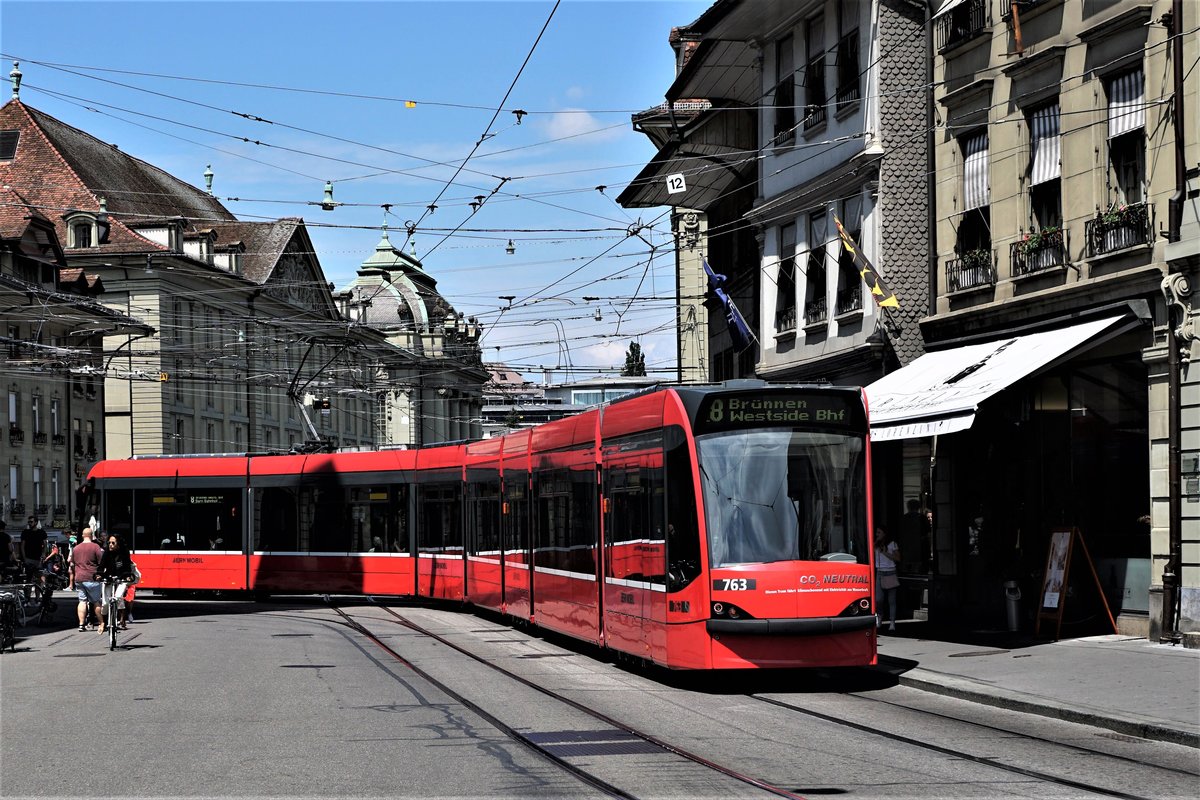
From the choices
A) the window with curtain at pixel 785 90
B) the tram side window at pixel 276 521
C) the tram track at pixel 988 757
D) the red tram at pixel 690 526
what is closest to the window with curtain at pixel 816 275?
the window with curtain at pixel 785 90

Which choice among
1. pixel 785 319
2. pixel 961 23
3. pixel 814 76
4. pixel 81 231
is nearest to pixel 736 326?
pixel 785 319

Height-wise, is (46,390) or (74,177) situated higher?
(74,177)

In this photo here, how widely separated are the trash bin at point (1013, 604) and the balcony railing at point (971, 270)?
4533 millimetres

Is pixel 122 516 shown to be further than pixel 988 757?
Yes

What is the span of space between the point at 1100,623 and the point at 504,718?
33.1 feet

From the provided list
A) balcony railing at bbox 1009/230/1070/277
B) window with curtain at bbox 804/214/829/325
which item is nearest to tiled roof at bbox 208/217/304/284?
window with curtain at bbox 804/214/829/325

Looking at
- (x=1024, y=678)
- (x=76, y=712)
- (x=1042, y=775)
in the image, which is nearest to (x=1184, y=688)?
(x=1024, y=678)

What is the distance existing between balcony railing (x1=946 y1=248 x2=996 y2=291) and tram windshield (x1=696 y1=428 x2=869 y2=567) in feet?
26.4

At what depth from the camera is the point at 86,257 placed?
73.8 meters

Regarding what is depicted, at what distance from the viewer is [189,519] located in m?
36.4

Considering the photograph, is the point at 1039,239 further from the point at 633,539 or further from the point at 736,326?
the point at 736,326

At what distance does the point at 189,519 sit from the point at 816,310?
15019 mm

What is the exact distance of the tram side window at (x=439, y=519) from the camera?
31.0 m

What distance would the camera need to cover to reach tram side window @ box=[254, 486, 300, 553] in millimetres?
35312
